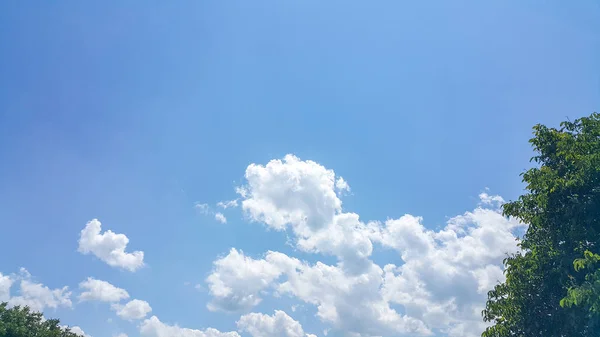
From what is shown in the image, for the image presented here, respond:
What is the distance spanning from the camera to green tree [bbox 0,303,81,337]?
52.2 m

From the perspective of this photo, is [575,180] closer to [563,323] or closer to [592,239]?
[592,239]

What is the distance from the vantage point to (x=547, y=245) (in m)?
20.0

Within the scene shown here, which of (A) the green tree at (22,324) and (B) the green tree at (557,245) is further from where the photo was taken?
(A) the green tree at (22,324)

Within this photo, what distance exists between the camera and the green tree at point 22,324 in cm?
5222

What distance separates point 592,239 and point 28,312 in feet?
207

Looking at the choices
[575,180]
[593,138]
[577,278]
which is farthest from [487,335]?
[593,138]

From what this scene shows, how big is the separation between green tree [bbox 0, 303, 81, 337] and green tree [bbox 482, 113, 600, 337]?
52894 mm

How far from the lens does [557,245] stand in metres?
19.7

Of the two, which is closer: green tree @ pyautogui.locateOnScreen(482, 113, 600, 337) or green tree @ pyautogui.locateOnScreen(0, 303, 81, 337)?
green tree @ pyautogui.locateOnScreen(482, 113, 600, 337)

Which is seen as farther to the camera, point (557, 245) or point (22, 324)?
point (22, 324)

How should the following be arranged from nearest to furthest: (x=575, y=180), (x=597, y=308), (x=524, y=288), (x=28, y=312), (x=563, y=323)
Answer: (x=597, y=308)
(x=575, y=180)
(x=563, y=323)
(x=524, y=288)
(x=28, y=312)

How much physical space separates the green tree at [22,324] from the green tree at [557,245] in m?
52.9

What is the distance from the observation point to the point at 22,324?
2144 inches

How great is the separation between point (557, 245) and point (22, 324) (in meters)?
58.6
